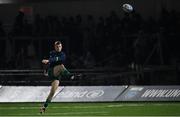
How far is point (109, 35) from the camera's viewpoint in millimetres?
28750

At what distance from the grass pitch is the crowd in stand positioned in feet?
15.5

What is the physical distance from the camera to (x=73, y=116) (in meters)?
18.5

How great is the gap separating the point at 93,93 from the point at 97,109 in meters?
3.69

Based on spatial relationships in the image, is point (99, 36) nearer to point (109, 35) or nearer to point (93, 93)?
point (109, 35)

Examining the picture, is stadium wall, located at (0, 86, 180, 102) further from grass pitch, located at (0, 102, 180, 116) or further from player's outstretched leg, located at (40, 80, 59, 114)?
player's outstretched leg, located at (40, 80, 59, 114)

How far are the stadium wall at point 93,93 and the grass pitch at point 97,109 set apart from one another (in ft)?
2.17

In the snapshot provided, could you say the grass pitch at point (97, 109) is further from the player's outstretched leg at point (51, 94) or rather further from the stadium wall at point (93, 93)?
the stadium wall at point (93, 93)

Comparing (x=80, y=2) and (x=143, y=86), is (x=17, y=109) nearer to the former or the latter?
(x=143, y=86)

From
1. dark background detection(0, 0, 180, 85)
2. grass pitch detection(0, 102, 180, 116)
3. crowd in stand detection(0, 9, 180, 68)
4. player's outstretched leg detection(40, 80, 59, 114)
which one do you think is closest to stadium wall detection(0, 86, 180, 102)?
grass pitch detection(0, 102, 180, 116)

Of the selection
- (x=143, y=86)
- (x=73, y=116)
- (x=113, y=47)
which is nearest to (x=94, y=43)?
(x=113, y=47)

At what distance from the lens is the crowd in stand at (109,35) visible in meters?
27.7

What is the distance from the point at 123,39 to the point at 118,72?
3176mm

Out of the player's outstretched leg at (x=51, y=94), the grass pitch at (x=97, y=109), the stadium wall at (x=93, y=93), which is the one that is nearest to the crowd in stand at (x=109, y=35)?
the stadium wall at (x=93, y=93)

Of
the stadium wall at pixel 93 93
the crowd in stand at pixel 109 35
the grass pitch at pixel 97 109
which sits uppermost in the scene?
the crowd in stand at pixel 109 35
